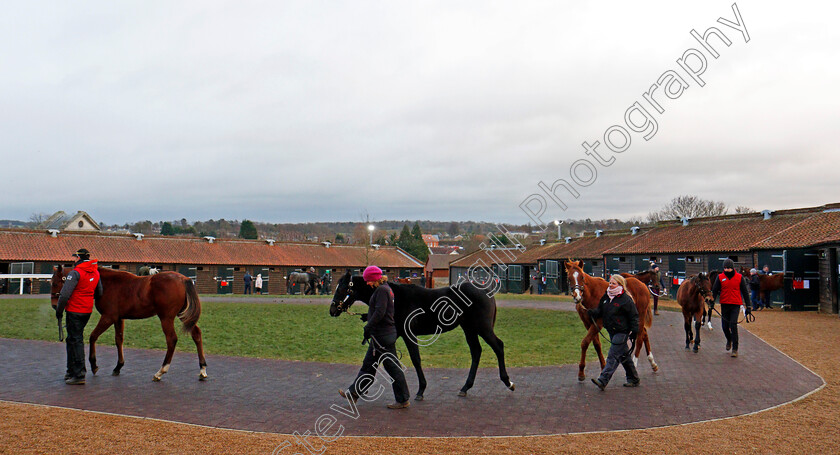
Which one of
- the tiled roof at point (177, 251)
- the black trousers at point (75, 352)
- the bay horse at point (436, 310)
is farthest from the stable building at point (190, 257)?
the bay horse at point (436, 310)

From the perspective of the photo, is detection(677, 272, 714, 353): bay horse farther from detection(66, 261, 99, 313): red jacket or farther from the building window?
the building window

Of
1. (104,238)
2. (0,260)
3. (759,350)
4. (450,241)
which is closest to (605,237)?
(759,350)

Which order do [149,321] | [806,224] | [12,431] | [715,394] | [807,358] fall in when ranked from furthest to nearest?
1. [806,224]
2. [149,321]
3. [807,358]
4. [715,394]
5. [12,431]

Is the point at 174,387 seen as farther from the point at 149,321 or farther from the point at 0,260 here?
the point at 0,260

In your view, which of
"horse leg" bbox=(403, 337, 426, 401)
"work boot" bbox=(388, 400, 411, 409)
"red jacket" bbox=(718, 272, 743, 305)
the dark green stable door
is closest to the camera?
"work boot" bbox=(388, 400, 411, 409)

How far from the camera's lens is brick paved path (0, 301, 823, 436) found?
19.8 feet

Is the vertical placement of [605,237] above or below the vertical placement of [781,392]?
above

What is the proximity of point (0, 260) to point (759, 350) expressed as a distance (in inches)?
1666

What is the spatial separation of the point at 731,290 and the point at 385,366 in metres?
7.75

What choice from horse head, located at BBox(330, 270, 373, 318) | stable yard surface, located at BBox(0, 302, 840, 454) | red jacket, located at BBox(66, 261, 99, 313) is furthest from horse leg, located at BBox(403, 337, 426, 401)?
red jacket, located at BBox(66, 261, 99, 313)

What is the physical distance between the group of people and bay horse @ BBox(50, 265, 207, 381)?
73.7ft

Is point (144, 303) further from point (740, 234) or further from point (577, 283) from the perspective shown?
point (740, 234)

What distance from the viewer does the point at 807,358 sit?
10219 millimetres

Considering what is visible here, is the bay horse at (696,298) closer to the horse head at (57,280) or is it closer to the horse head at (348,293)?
the horse head at (348,293)
